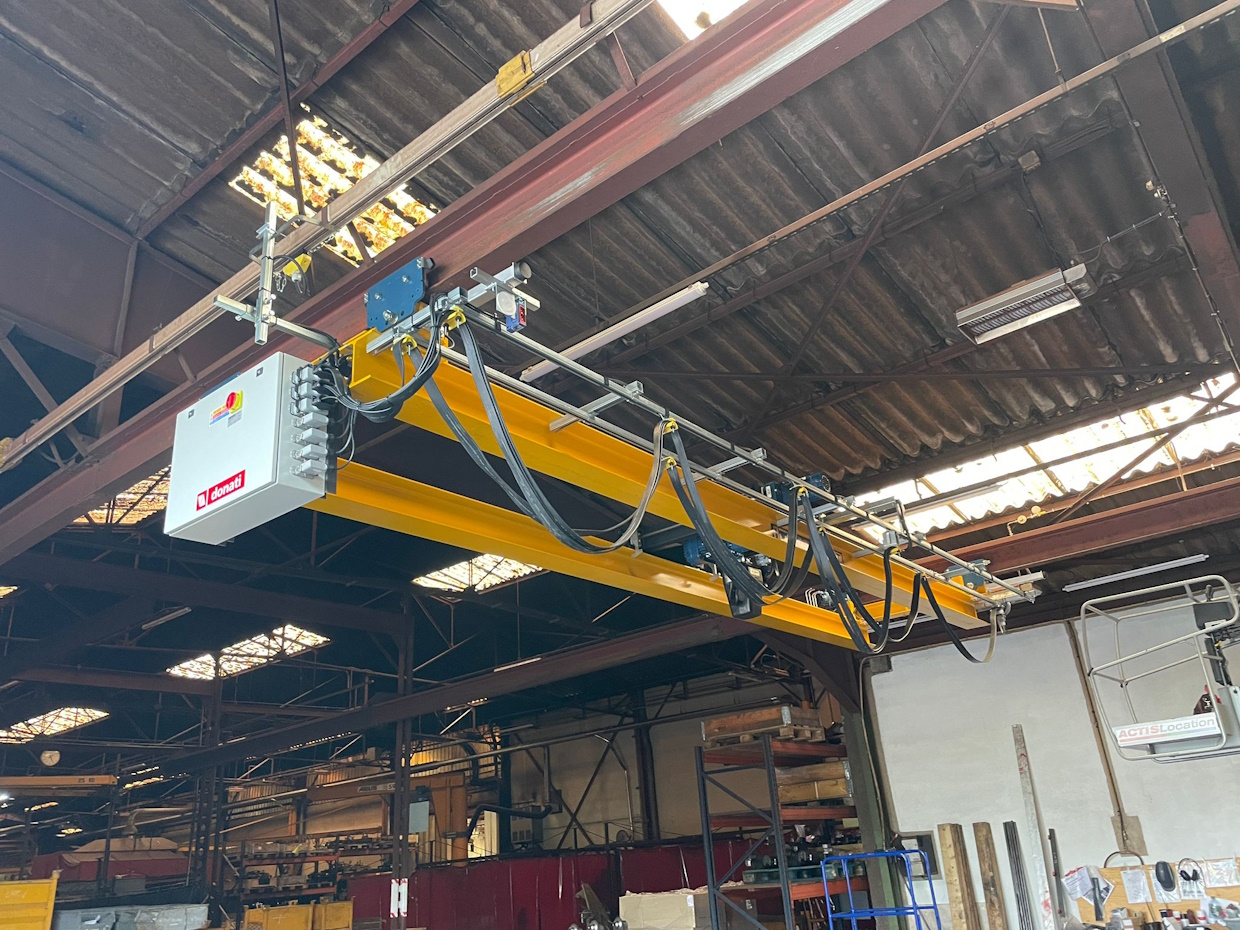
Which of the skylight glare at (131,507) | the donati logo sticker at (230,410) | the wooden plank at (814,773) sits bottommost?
the wooden plank at (814,773)

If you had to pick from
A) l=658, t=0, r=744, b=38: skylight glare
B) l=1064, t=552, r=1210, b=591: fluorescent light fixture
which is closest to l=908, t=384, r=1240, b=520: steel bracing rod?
l=1064, t=552, r=1210, b=591: fluorescent light fixture

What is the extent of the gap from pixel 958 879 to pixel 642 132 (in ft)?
30.9

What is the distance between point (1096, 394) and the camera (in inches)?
275

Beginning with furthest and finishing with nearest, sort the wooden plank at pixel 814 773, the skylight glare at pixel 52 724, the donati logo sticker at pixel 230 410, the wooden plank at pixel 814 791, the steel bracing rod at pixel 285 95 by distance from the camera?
the skylight glare at pixel 52 724
the wooden plank at pixel 814 773
the wooden plank at pixel 814 791
the steel bracing rod at pixel 285 95
the donati logo sticker at pixel 230 410

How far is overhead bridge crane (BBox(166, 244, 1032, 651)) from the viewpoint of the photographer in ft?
11.5

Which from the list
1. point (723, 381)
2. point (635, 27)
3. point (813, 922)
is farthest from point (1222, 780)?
point (635, 27)

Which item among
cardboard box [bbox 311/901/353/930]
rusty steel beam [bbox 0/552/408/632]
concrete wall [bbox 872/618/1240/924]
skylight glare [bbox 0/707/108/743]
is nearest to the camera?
concrete wall [bbox 872/618/1240/924]

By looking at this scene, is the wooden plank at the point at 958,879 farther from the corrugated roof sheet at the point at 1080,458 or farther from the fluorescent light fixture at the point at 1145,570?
the corrugated roof sheet at the point at 1080,458

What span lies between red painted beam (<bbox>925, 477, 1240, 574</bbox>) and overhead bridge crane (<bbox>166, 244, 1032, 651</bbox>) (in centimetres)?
186

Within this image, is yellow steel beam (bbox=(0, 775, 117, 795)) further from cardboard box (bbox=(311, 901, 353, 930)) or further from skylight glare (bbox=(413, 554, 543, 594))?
skylight glare (bbox=(413, 554, 543, 594))

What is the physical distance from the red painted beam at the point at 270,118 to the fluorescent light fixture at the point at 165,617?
28.6 feet

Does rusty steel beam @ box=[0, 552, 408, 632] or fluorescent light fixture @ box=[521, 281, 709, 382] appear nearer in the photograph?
fluorescent light fixture @ box=[521, 281, 709, 382]

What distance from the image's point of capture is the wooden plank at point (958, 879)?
9719 mm

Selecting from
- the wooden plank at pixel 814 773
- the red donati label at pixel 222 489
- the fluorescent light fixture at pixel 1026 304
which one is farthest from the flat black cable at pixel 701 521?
the wooden plank at pixel 814 773
